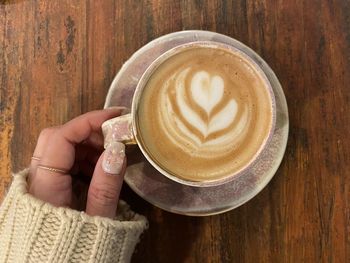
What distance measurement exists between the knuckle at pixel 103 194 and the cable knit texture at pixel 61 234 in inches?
1.2

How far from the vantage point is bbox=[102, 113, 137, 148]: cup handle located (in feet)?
2.29

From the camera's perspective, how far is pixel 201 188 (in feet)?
2.60

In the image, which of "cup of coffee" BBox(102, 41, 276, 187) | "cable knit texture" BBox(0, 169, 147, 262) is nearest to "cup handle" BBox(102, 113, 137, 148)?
"cup of coffee" BBox(102, 41, 276, 187)

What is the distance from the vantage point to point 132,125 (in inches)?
27.5

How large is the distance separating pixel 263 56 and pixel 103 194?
0.39 m

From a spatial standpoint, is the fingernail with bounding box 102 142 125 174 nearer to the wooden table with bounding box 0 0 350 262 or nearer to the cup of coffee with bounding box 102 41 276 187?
the cup of coffee with bounding box 102 41 276 187

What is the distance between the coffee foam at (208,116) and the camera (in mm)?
704

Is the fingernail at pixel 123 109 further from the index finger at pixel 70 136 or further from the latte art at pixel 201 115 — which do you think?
the latte art at pixel 201 115

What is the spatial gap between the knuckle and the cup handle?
0.07 metres

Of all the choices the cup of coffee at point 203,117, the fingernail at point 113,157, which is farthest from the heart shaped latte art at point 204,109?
the fingernail at point 113,157

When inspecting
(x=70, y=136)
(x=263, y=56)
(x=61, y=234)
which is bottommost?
(x=61, y=234)

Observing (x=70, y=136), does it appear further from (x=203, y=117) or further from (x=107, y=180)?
(x=203, y=117)

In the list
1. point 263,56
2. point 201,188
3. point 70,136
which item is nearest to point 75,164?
point 70,136

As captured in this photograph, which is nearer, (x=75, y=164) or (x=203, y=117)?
(x=203, y=117)
